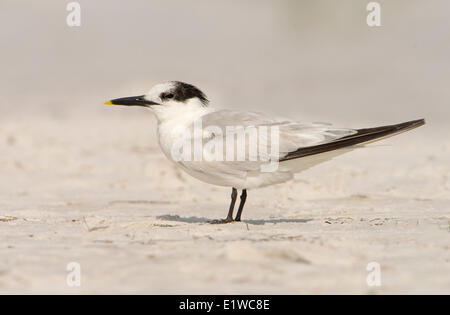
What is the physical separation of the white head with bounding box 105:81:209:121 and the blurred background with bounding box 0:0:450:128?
6.70 metres

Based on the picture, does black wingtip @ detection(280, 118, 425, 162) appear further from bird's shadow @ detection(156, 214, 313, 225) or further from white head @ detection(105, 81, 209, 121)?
white head @ detection(105, 81, 209, 121)

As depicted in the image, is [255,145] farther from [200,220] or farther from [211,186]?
[211,186]

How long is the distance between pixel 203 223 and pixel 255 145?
619 millimetres

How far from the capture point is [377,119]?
12328mm

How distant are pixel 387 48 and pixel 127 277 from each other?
14304 mm

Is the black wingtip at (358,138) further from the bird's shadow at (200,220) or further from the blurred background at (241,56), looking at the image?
the blurred background at (241,56)

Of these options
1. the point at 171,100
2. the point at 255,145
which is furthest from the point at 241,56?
the point at 255,145

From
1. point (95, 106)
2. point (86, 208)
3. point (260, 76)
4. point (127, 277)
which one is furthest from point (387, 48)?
point (127, 277)

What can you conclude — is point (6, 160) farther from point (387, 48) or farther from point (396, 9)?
point (396, 9)

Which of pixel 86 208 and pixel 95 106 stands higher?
pixel 95 106

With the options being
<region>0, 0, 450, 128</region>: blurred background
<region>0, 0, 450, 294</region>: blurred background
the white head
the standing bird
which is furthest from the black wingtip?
<region>0, 0, 450, 128</region>: blurred background

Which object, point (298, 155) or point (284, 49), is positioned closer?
point (298, 155)

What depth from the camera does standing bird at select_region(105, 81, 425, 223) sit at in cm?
488

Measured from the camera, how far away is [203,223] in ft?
16.6
